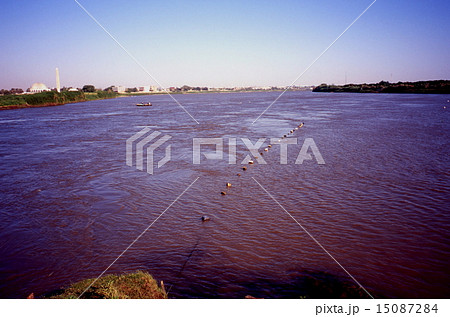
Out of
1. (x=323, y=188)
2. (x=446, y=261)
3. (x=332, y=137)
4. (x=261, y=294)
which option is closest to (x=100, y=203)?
(x=261, y=294)

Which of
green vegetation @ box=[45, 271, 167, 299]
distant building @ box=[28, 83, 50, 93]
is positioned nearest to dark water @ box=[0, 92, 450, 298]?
green vegetation @ box=[45, 271, 167, 299]

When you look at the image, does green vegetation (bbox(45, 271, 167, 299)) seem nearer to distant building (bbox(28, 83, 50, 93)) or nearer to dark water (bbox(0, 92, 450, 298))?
dark water (bbox(0, 92, 450, 298))

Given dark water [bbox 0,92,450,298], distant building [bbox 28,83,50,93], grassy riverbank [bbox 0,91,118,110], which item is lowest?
dark water [bbox 0,92,450,298]

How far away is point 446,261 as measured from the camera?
7.81 m

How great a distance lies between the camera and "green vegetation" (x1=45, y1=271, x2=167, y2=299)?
575cm

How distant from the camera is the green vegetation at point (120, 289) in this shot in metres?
5.75

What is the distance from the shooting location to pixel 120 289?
5949 millimetres

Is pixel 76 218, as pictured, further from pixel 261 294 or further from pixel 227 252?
pixel 261 294

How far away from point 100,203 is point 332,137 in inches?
770

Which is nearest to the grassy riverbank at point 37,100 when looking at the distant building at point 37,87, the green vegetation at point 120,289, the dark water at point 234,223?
the dark water at point 234,223

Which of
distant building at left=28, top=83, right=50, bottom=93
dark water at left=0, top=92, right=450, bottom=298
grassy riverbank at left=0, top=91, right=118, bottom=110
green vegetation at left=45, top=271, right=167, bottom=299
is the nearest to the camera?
green vegetation at left=45, top=271, right=167, bottom=299

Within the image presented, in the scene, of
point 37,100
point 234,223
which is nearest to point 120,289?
point 234,223

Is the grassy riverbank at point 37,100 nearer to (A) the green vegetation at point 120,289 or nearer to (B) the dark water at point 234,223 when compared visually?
(B) the dark water at point 234,223
